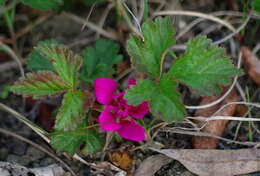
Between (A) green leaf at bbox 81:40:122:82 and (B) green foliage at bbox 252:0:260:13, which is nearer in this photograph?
(B) green foliage at bbox 252:0:260:13

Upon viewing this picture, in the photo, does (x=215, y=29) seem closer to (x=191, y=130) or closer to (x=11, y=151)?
(x=191, y=130)

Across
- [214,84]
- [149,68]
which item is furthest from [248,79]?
[149,68]

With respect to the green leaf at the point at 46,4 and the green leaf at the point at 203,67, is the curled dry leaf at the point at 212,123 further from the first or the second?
the green leaf at the point at 46,4

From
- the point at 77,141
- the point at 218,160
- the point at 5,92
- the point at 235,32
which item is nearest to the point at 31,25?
the point at 5,92

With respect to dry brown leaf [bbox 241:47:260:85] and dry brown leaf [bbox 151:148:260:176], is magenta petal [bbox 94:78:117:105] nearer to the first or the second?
dry brown leaf [bbox 151:148:260:176]

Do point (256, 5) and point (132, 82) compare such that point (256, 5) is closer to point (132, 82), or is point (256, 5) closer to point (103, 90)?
point (132, 82)

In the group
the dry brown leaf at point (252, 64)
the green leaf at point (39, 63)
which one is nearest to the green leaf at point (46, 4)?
the green leaf at point (39, 63)

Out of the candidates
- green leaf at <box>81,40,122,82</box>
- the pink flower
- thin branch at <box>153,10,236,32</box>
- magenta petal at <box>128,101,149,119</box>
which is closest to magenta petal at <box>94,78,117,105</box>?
the pink flower
